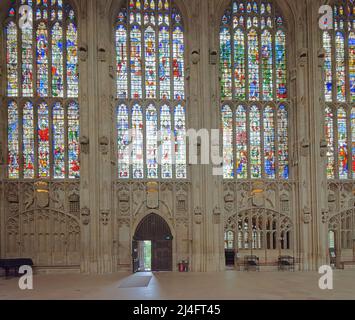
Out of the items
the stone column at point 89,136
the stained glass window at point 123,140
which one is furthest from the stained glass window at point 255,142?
the stone column at point 89,136

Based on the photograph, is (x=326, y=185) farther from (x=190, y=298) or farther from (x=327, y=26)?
(x=190, y=298)

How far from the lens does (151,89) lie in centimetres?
3177

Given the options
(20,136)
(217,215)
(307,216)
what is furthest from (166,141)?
(307,216)

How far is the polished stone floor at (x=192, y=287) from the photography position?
19531 mm

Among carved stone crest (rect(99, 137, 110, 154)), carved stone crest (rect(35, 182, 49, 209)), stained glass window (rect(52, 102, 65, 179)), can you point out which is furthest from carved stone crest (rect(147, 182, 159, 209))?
carved stone crest (rect(35, 182, 49, 209))

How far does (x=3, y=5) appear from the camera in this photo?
3111 centimetres

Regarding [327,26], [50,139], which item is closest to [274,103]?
[327,26]

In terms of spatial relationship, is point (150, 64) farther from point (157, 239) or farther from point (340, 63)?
point (340, 63)

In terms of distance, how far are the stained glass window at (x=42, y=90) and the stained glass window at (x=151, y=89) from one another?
2.61m

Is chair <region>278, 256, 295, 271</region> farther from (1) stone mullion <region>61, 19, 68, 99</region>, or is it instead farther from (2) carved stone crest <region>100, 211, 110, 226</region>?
(1) stone mullion <region>61, 19, 68, 99</region>

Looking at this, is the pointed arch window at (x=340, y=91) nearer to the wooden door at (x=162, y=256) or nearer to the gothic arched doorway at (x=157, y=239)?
the gothic arched doorway at (x=157, y=239)

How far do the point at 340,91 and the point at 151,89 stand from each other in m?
10.9

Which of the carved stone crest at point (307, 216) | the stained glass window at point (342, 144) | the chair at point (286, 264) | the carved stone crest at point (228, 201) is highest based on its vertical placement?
the stained glass window at point (342, 144)

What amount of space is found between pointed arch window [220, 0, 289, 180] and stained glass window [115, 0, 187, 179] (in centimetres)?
260
